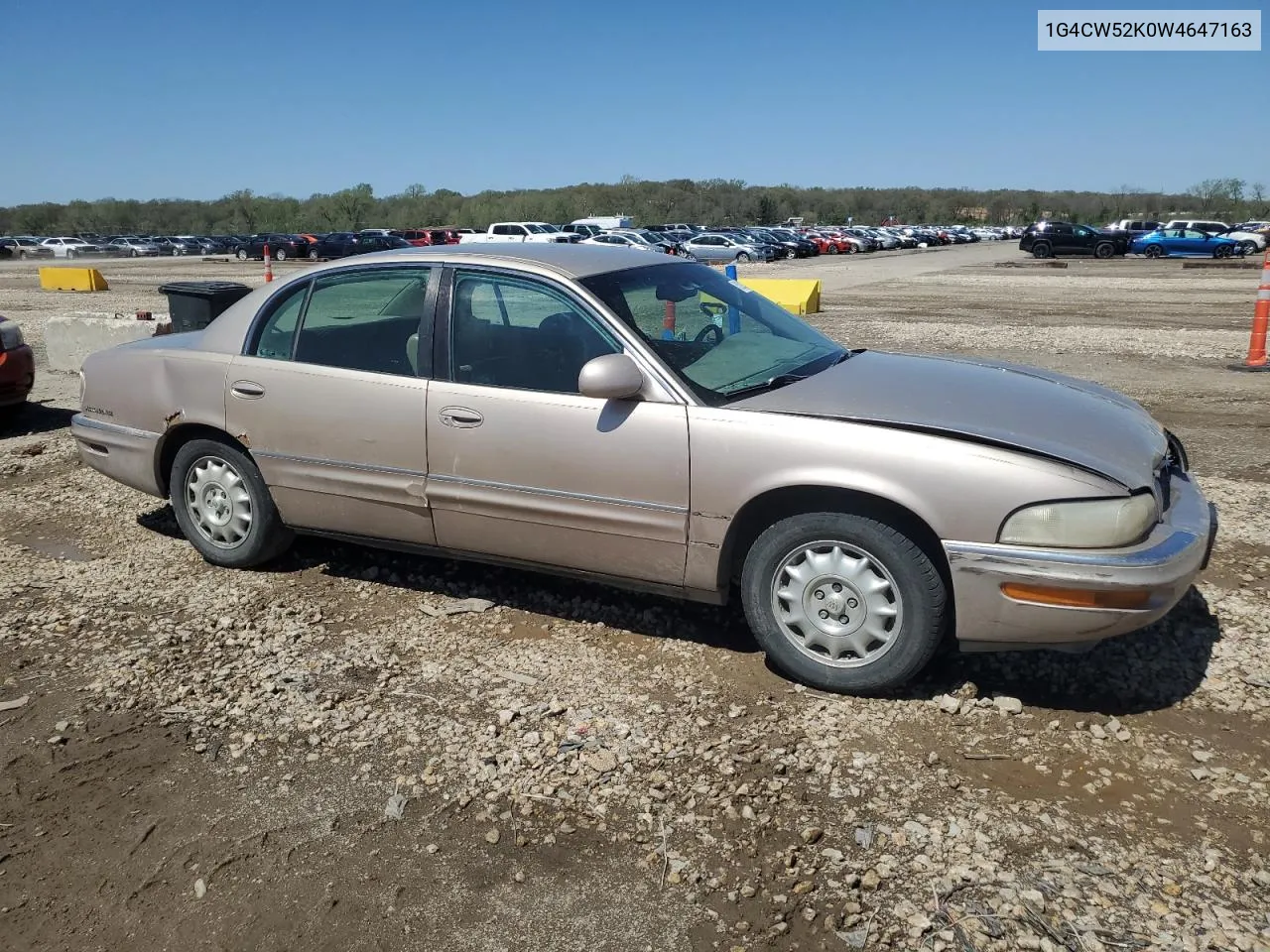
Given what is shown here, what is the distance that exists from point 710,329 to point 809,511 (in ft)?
3.50

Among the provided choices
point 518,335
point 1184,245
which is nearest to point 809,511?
point 518,335

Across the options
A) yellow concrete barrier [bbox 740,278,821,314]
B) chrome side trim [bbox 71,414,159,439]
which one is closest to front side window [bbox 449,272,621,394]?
chrome side trim [bbox 71,414,159,439]

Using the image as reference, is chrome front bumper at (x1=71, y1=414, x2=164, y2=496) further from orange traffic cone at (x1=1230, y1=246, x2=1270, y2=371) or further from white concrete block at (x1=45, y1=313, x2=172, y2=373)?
orange traffic cone at (x1=1230, y1=246, x2=1270, y2=371)

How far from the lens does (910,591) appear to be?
3.46m

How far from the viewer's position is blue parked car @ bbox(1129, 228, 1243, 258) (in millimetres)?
41875

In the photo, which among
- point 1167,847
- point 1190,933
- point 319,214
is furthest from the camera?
point 319,214

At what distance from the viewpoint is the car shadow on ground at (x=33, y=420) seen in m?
8.43

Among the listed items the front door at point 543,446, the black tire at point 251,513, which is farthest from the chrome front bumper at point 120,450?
the front door at point 543,446

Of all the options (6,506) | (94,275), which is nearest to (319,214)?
(94,275)

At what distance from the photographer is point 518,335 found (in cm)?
424

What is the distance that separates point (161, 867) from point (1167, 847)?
282 centimetres

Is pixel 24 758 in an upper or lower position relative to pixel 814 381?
lower

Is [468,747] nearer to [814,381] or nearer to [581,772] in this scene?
[581,772]

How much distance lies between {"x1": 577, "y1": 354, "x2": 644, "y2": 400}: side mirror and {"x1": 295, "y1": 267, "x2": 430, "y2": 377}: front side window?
975 millimetres
